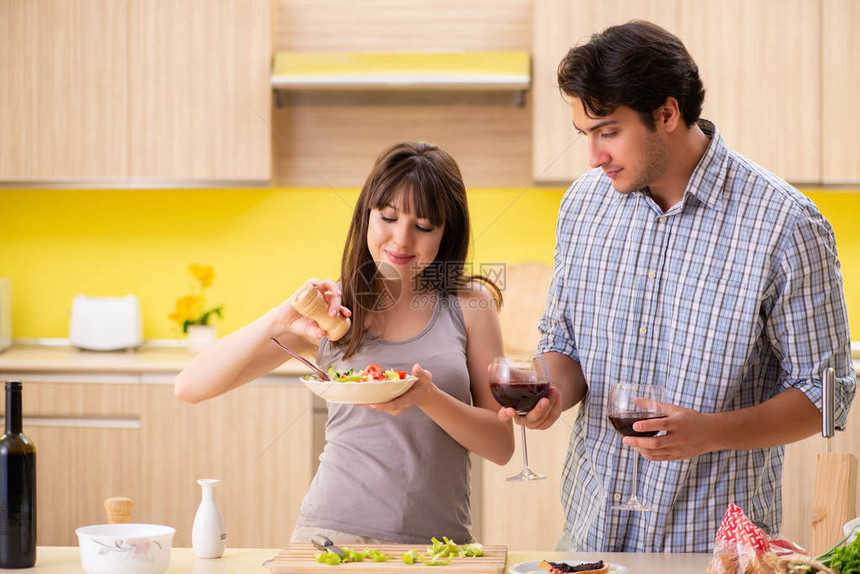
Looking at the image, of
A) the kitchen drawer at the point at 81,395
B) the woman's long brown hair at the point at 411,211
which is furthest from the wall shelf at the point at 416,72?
the woman's long brown hair at the point at 411,211

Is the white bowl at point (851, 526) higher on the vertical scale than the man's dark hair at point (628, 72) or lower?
lower

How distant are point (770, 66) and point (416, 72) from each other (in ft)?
4.19

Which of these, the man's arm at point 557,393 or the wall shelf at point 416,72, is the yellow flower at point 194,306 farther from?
the man's arm at point 557,393

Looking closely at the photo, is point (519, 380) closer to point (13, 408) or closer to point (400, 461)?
point (400, 461)

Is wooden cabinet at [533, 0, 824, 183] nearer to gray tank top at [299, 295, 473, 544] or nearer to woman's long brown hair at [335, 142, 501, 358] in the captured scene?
woman's long brown hair at [335, 142, 501, 358]

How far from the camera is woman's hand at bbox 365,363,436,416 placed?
5.07ft

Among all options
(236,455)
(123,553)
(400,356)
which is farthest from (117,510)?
(236,455)

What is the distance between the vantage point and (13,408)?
4.50 ft

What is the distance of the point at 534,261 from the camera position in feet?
12.2

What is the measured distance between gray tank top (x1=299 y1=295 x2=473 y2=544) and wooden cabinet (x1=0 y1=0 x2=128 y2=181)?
2.08 m

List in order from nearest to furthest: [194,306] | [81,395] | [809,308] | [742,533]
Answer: [742,533] → [809,308] → [81,395] → [194,306]

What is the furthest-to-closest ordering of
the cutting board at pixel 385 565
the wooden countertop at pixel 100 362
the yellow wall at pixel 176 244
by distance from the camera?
the yellow wall at pixel 176 244
the wooden countertop at pixel 100 362
the cutting board at pixel 385 565

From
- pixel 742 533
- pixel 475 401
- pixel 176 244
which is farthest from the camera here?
pixel 176 244

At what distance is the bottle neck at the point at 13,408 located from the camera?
1370 mm
